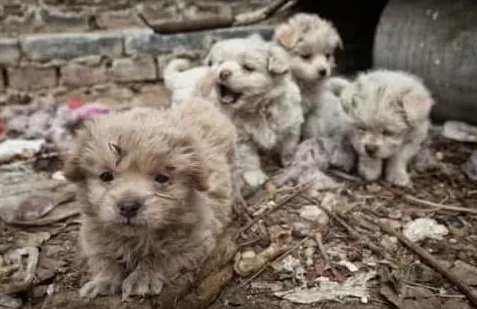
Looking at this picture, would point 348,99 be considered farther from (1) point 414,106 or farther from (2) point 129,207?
(2) point 129,207

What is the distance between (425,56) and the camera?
5.36 m

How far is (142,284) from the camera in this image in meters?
2.83

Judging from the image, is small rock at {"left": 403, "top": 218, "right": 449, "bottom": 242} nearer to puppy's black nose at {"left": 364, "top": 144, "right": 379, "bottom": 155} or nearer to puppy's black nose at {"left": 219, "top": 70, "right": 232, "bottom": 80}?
puppy's black nose at {"left": 364, "top": 144, "right": 379, "bottom": 155}

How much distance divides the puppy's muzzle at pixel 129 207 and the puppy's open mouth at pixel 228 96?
2.05 meters

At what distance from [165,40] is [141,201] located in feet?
13.6

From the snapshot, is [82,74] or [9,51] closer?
[9,51]

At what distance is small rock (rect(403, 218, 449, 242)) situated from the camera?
379 centimetres

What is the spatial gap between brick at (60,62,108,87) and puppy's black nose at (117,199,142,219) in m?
4.22

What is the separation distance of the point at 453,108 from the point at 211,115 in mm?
2361

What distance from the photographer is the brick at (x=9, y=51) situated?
6.39 meters

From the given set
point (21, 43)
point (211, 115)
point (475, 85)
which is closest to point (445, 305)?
point (211, 115)

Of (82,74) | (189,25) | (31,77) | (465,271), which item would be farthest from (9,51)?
(465,271)

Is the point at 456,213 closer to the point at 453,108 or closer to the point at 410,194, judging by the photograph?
the point at 410,194

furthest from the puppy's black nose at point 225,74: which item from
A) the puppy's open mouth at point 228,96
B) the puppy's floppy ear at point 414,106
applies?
the puppy's floppy ear at point 414,106
